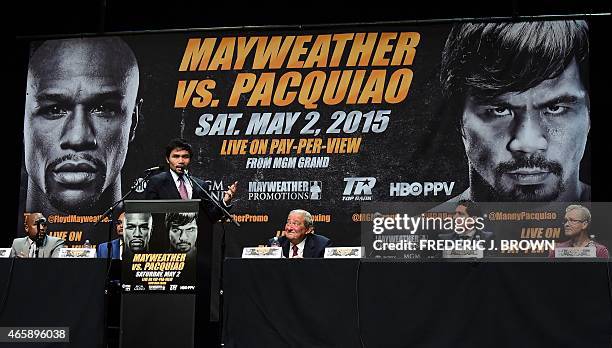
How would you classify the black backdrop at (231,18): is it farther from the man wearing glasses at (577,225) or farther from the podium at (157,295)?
the podium at (157,295)

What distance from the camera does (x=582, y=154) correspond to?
21.9ft

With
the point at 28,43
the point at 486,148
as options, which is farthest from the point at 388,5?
the point at 28,43

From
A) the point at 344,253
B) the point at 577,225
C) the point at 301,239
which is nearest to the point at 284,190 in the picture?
the point at 301,239

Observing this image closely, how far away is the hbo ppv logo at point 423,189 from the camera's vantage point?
22.5 feet

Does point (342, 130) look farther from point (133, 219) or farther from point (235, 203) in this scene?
point (133, 219)

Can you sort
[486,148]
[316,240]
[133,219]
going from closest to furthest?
[133,219] → [316,240] → [486,148]

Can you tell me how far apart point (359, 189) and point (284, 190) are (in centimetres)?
65

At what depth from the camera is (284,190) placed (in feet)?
23.2

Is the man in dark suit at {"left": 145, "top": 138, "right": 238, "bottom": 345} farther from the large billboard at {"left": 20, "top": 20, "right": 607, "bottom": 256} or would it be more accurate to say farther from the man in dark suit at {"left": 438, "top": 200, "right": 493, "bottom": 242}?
the man in dark suit at {"left": 438, "top": 200, "right": 493, "bottom": 242}

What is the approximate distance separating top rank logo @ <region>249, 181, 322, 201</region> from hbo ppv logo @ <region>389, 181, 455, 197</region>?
67 centimetres

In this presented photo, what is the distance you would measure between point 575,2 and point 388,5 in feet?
5.25

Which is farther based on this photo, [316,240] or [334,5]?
[334,5]

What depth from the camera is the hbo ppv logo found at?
22.5 feet

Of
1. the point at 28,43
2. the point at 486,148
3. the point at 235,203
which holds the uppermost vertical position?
the point at 28,43
